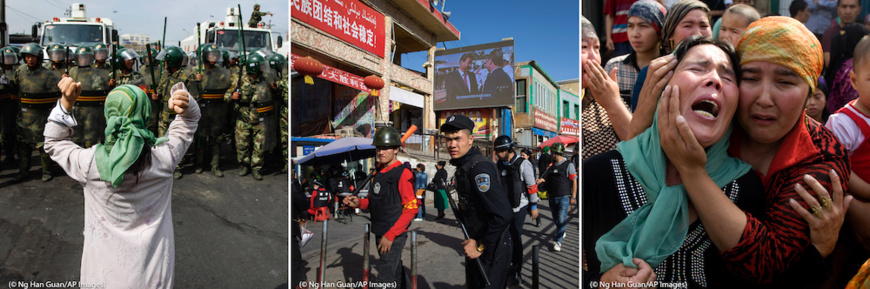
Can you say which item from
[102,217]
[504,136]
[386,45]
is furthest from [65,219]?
[504,136]

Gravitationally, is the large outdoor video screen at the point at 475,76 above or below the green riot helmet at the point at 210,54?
below

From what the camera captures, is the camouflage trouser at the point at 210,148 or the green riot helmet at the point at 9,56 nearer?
the green riot helmet at the point at 9,56

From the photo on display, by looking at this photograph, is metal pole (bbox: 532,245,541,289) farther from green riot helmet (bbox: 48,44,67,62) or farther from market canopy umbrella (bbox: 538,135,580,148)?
green riot helmet (bbox: 48,44,67,62)

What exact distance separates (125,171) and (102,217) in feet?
1.13

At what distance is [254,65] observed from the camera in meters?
5.35

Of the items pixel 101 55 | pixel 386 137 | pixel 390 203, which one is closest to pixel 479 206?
pixel 390 203

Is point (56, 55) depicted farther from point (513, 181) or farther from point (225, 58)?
point (513, 181)

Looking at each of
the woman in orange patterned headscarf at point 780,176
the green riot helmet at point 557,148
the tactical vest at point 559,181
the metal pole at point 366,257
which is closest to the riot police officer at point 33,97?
the metal pole at point 366,257

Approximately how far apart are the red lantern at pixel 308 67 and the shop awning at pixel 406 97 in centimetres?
74

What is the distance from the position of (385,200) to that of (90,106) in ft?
11.7

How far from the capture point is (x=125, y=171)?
8.29 feet

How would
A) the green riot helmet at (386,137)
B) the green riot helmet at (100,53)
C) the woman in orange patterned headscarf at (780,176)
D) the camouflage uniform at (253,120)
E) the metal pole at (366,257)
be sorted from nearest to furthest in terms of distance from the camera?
1. the woman in orange patterned headscarf at (780,176)
2. the metal pole at (366,257)
3. the green riot helmet at (386,137)
4. the green riot helmet at (100,53)
5. the camouflage uniform at (253,120)

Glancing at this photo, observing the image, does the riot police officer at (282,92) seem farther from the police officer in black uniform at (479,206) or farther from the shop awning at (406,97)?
the police officer in black uniform at (479,206)

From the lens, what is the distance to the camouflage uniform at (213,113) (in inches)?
207
